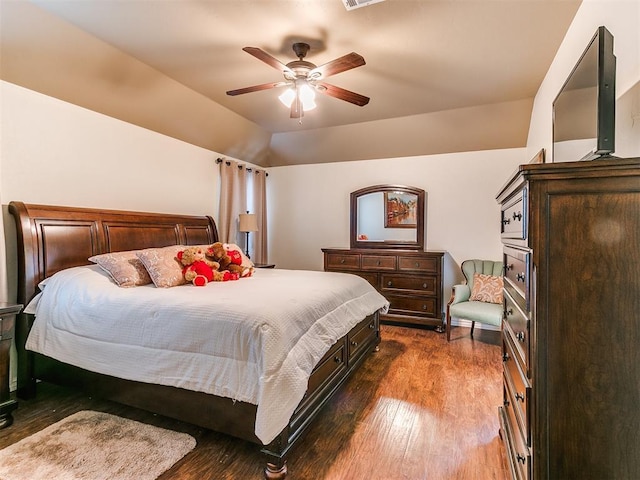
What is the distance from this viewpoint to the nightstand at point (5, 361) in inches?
84.8

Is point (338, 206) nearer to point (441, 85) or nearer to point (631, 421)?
point (441, 85)

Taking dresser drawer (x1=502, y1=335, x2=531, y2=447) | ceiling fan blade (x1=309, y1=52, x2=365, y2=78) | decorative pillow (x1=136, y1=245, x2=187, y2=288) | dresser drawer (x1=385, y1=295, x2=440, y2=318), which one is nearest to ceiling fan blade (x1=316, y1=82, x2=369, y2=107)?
ceiling fan blade (x1=309, y1=52, x2=365, y2=78)

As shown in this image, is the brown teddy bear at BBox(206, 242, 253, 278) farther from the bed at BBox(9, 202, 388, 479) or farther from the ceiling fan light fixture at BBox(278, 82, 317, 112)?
the ceiling fan light fixture at BBox(278, 82, 317, 112)

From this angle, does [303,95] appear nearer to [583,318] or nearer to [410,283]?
[583,318]

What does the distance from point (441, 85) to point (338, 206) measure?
2427mm

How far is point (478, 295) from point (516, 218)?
9.43 ft

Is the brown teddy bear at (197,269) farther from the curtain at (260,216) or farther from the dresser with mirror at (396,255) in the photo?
the curtain at (260,216)

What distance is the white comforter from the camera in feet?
5.47

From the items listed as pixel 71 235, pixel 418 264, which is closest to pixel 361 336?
pixel 418 264

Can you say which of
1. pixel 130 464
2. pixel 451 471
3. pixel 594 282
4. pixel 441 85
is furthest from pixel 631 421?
pixel 441 85

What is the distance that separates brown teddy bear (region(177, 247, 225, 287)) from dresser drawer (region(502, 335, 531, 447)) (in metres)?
2.17

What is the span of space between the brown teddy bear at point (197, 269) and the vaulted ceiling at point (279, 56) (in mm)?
1690

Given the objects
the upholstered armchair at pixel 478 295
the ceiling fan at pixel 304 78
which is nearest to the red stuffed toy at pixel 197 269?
the ceiling fan at pixel 304 78

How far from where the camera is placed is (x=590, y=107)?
1.52m
